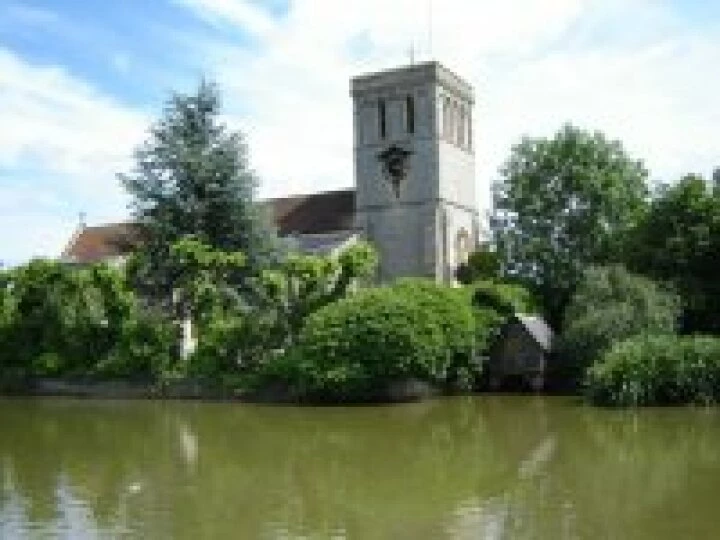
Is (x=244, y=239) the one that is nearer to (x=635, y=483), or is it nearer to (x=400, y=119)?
(x=400, y=119)

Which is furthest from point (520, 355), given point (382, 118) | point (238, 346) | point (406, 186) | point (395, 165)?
point (382, 118)

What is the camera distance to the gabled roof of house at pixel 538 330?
35.0 m

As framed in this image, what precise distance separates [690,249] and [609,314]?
4.73 metres

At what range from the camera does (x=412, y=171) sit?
4984 centimetres

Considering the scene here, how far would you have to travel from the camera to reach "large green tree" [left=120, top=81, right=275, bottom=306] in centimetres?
3762

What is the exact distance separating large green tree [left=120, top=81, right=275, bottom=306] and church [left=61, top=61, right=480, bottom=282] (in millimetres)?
9982

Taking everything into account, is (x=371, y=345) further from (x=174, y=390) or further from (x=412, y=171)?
(x=412, y=171)

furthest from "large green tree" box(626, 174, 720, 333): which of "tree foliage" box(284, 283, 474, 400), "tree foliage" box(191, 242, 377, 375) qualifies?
"tree foliage" box(191, 242, 377, 375)

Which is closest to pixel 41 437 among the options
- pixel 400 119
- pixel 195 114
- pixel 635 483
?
pixel 635 483

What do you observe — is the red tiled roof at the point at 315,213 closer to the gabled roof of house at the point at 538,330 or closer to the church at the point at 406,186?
the church at the point at 406,186

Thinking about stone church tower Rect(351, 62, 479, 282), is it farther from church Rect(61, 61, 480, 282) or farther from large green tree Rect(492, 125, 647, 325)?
Answer: large green tree Rect(492, 125, 647, 325)

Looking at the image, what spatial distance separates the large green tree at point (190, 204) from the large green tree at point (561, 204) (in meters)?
12.1

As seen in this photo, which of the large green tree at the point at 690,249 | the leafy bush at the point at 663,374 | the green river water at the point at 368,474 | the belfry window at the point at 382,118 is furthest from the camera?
the belfry window at the point at 382,118

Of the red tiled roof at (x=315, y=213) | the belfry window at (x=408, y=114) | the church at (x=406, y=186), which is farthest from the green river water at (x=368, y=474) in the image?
the belfry window at (x=408, y=114)
